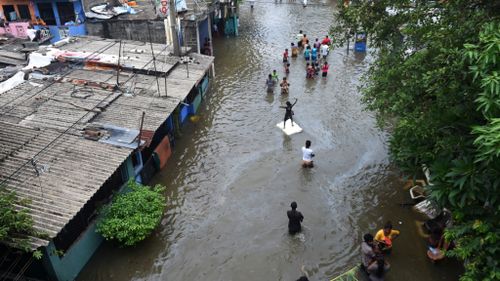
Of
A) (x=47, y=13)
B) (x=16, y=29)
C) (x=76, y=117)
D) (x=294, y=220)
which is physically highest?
(x=47, y=13)

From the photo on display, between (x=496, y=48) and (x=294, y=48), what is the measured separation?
2405cm

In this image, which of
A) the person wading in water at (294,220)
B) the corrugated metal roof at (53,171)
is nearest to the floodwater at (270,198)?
the person wading in water at (294,220)

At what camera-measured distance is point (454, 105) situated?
7.90 metres

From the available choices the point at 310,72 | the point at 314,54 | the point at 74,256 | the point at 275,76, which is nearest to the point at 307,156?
the point at 74,256

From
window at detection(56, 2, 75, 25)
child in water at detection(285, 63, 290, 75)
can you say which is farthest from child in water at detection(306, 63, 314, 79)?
window at detection(56, 2, 75, 25)

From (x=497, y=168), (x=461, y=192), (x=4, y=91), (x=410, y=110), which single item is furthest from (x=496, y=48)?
(x=4, y=91)

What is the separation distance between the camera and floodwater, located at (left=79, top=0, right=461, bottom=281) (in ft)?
38.4

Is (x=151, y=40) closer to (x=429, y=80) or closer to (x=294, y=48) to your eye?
(x=294, y=48)

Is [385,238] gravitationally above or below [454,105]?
below

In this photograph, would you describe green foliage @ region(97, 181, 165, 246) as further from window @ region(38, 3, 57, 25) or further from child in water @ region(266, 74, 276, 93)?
window @ region(38, 3, 57, 25)

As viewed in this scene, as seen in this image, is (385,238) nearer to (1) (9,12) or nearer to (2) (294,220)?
(2) (294,220)

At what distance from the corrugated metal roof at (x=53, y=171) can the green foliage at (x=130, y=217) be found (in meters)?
1.11

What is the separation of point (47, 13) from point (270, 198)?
2323cm

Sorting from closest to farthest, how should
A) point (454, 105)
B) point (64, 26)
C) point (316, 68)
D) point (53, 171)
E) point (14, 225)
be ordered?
point (454, 105), point (14, 225), point (53, 171), point (316, 68), point (64, 26)
